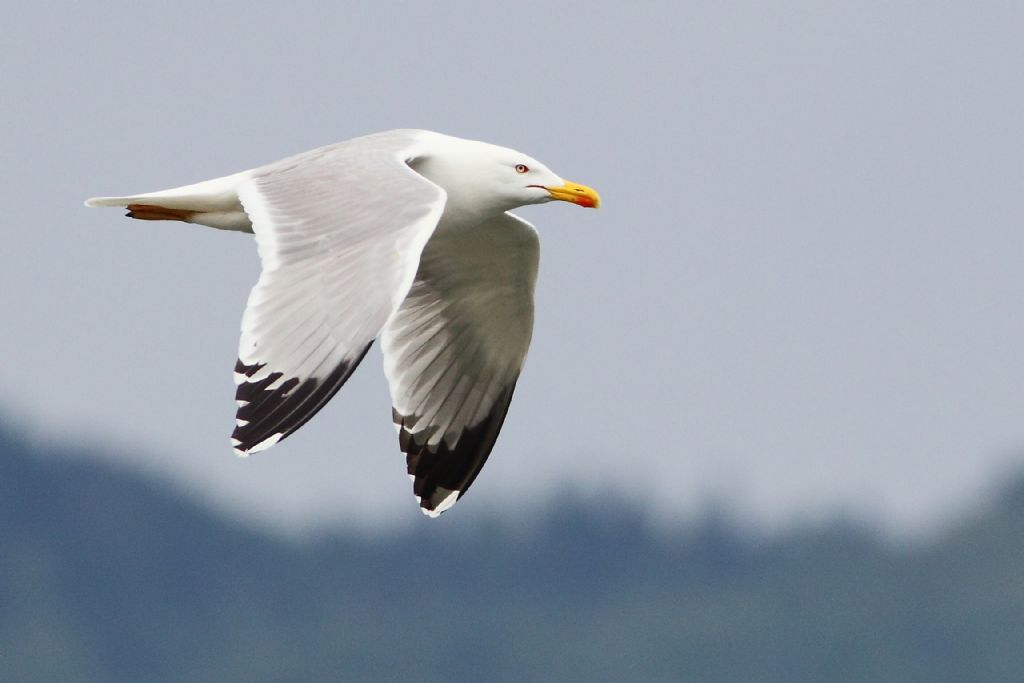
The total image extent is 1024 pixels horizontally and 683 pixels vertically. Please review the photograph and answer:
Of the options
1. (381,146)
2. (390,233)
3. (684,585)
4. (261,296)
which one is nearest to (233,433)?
(261,296)

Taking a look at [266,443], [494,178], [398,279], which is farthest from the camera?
[494,178]

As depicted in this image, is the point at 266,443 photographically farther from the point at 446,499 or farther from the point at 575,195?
the point at 446,499

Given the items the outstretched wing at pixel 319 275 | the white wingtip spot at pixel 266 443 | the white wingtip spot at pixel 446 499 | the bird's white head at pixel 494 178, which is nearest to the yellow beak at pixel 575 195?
the bird's white head at pixel 494 178

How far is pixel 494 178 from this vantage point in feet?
25.2

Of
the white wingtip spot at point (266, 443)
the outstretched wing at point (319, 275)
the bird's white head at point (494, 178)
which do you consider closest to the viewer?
the white wingtip spot at point (266, 443)

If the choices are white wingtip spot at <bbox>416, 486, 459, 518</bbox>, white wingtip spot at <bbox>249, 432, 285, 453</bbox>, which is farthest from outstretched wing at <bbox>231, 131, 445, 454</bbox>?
white wingtip spot at <bbox>416, 486, 459, 518</bbox>

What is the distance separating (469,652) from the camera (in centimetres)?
4619

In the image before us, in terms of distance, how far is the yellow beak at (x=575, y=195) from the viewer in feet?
25.4

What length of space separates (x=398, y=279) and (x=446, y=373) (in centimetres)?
230

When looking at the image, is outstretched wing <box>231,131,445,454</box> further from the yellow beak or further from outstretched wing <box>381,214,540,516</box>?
outstretched wing <box>381,214,540,516</box>

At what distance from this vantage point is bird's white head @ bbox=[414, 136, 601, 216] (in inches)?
301

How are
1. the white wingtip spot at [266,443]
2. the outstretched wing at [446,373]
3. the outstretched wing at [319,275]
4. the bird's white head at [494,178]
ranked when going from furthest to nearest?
the outstretched wing at [446,373] < the bird's white head at [494,178] < the outstretched wing at [319,275] < the white wingtip spot at [266,443]

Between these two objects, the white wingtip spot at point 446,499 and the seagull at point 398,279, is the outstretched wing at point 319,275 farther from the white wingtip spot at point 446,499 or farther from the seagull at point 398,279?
the white wingtip spot at point 446,499

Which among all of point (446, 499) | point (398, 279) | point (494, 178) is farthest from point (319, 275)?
point (446, 499)
